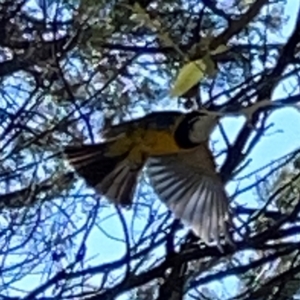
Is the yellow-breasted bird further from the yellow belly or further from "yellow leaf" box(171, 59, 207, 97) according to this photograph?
"yellow leaf" box(171, 59, 207, 97)

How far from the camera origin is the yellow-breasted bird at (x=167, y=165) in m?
1.07

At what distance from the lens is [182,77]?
0.74 metres

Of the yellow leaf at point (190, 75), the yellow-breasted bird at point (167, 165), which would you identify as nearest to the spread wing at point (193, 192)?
the yellow-breasted bird at point (167, 165)

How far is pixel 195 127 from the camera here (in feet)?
3.28

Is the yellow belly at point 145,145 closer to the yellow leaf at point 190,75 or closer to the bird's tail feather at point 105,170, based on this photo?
the bird's tail feather at point 105,170

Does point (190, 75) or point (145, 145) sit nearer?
point (190, 75)

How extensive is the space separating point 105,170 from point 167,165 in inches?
3.4

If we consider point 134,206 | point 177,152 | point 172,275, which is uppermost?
point 177,152

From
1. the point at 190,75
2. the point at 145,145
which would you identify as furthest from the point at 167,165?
the point at 190,75

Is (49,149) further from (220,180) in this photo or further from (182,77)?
(182,77)

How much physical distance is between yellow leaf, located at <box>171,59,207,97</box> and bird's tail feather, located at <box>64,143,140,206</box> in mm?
313

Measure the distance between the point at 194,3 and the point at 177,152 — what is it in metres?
0.24

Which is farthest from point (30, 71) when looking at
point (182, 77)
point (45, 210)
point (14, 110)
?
point (182, 77)

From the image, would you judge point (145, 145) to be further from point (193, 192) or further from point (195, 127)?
point (195, 127)
